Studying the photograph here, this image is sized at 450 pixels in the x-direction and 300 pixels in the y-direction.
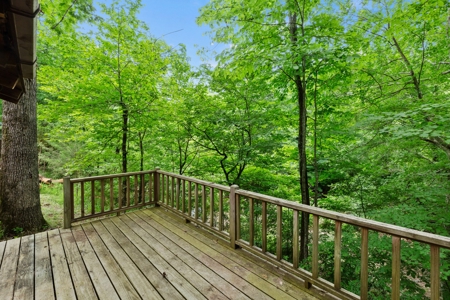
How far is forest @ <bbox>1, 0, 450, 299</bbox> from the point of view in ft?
9.39

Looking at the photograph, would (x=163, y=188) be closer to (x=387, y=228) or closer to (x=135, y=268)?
(x=135, y=268)

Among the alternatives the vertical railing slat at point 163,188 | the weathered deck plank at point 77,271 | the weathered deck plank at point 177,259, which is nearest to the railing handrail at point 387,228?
the weathered deck plank at point 177,259

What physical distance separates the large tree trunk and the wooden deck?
1.10 m

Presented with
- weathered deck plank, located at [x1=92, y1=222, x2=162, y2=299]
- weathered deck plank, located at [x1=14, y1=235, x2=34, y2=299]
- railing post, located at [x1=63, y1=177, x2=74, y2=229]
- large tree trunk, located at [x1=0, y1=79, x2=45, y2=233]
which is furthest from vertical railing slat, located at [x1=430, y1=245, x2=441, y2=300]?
large tree trunk, located at [x1=0, y1=79, x2=45, y2=233]

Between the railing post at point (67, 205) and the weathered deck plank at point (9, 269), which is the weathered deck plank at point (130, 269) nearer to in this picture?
the railing post at point (67, 205)

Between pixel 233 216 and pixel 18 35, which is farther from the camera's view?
pixel 233 216

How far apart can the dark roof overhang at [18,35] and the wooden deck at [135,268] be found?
2.06 meters

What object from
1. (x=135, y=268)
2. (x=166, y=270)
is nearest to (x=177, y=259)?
(x=166, y=270)

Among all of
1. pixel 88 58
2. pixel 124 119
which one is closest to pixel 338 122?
pixel 124 119

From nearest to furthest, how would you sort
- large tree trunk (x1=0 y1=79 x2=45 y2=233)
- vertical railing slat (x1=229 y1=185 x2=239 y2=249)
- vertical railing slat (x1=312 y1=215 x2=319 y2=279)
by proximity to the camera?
vertical railing slat (x1=312 y1=215 x2=319 y2=279) → vertical railing slat (x1=229 y1=185 x2=239 y2=249) → large tree trunk (x1=0 y1=79 x2=45 y2=233)

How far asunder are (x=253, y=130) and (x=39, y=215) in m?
4.74

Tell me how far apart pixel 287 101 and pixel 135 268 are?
3919mm

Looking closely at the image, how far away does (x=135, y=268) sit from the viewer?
91.9 inches

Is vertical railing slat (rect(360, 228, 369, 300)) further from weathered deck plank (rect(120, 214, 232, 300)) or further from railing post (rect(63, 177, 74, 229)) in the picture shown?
railing post (rect(63, 177, 74, 229))
